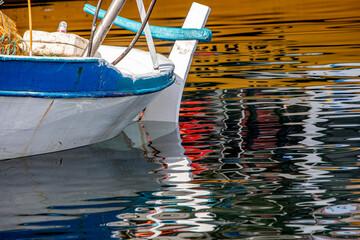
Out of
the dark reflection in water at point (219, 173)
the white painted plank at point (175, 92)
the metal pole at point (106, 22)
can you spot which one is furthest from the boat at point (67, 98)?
the white painted plank at point (175, 92)

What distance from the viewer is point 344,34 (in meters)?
15.0

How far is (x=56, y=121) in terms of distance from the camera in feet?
18.1

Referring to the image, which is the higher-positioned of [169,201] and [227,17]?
[227,17]

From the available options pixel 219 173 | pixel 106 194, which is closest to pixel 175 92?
pixel 219 173

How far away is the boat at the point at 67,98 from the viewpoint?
5.06 metres

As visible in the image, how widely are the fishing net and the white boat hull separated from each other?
2.56 feet

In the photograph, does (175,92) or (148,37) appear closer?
(148,37)

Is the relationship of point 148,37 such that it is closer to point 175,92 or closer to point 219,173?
point 175,92

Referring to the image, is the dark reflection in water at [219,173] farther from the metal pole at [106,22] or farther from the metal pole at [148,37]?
the metal pole at [106,22]

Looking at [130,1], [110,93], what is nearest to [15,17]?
[130,1]

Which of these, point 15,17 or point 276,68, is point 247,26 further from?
point 15,17

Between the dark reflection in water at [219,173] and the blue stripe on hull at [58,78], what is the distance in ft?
2.00

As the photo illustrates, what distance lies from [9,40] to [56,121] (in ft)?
3.12

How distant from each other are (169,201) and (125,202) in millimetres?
282
